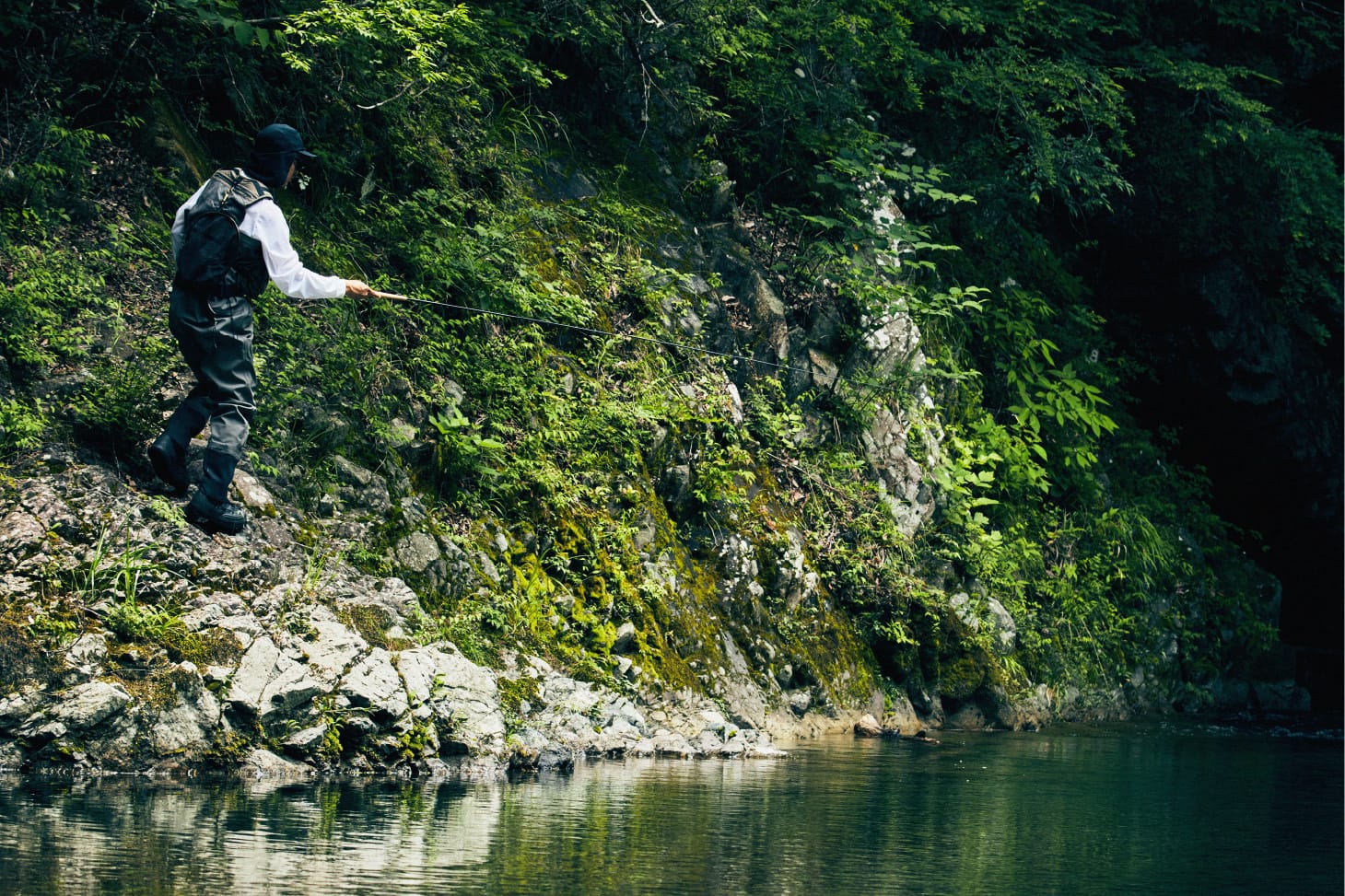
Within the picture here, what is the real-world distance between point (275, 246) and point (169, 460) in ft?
3.80

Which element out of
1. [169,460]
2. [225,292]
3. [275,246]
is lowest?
[169,460]

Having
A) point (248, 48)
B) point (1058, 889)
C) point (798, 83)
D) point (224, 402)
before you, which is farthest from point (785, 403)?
Answer: point (1058, 889)

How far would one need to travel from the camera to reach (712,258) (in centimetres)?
1148

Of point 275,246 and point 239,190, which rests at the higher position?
point 239,190

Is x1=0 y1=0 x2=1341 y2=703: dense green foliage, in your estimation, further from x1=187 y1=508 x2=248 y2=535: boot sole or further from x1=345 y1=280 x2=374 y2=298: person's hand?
x1=345 y1=280 x2=374 y2=298: person's hand

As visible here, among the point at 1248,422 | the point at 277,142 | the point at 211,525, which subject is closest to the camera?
the point at 277,142

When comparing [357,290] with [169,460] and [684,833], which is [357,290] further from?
[684,833]

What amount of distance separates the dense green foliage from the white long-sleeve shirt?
128cm

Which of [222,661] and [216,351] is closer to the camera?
[222,661]

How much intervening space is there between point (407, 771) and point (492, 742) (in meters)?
0.51

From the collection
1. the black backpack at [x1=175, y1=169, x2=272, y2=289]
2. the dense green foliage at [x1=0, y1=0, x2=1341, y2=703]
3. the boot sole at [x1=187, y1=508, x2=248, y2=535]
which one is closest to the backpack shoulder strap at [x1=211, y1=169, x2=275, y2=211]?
the black backpack at [x1=175, y1=169, x2=272, y2=289]

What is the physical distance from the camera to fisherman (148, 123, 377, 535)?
634cm

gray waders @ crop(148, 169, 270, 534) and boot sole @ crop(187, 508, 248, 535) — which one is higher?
gray waders @ crop(148, 169, 270, 534)

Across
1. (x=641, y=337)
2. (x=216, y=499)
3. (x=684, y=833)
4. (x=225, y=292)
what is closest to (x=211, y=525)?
(x=216, y=499)
